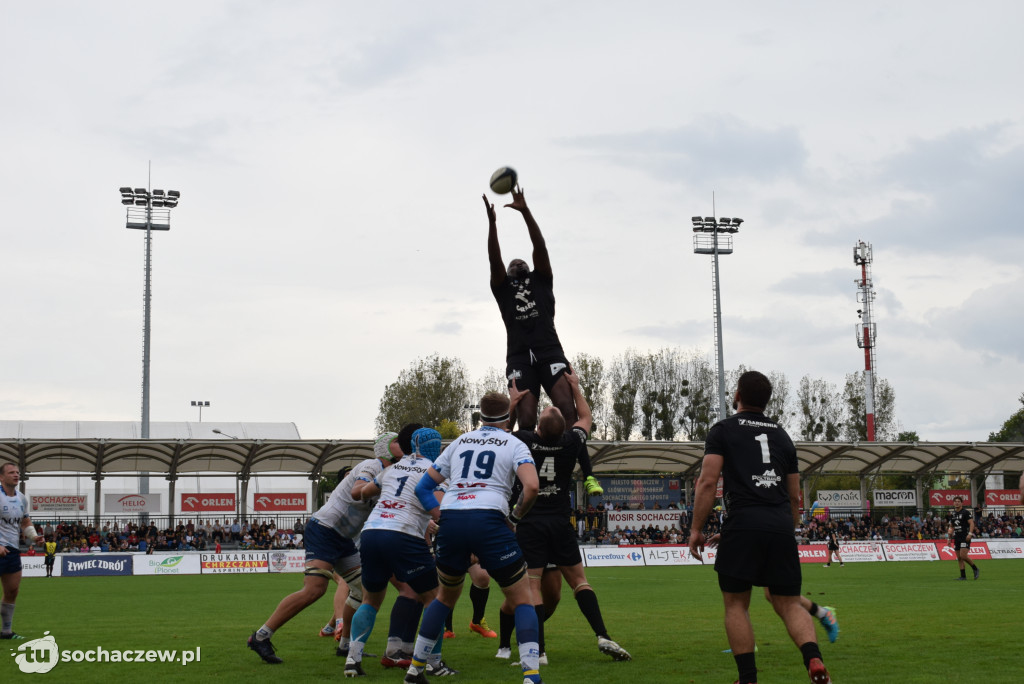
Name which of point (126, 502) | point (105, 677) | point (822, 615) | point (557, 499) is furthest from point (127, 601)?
point (126, 502)

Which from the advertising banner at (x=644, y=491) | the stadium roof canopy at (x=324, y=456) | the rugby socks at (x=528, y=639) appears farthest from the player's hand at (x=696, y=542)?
the advertising banner at (x=644, y=491)

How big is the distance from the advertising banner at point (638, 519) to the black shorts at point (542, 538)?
38288 mm

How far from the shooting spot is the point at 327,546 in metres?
9.94

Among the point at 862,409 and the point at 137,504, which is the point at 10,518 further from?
the point at 862,409

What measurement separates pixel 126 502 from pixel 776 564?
181ft

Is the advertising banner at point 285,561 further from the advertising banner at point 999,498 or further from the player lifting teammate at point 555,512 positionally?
the advertising banner at point 999,498

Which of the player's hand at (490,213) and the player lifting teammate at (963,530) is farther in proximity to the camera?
the player lifting teammate at (963,530)

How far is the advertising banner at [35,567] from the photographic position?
33688 mm

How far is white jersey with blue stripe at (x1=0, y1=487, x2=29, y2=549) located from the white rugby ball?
7214 millimetres

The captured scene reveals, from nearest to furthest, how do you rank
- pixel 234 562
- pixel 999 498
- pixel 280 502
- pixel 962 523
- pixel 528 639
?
pixel 528 639
pixel 962 523
pixel 234 562
pixel 280 502
pixel 999 498

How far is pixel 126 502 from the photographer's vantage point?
56.2 m

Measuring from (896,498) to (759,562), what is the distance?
52601mm

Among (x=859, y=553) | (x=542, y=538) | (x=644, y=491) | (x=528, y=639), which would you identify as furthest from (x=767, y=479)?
(x=644, y=491)

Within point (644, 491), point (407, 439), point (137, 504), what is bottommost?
point (137, 504)
